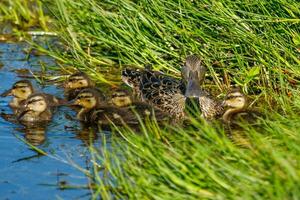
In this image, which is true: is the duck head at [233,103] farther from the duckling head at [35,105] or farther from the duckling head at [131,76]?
the duckling head at [35,105]

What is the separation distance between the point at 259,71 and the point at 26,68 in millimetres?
2921

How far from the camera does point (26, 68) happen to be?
9.36m

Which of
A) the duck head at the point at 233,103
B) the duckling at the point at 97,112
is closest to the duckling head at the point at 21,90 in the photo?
the duckling at the point at 97,112

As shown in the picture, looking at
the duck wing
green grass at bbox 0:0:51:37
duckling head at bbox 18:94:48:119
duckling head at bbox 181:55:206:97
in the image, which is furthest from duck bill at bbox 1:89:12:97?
green grass at bbox 0:0:51:37

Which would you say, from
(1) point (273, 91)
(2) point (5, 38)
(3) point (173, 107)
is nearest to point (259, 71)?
(1) point (273, 91)

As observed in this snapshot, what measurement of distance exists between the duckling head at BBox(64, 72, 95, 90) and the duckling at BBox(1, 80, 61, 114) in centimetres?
23

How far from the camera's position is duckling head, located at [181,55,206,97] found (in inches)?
291

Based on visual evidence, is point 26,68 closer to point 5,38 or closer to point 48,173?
point 5,38

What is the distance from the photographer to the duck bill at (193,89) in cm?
755

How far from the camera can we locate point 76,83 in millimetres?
8242

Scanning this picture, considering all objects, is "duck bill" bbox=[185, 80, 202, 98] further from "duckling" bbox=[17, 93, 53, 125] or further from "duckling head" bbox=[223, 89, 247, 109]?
"duckling" bbox=[17, 93, 53, 125]

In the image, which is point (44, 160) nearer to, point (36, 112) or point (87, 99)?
point (36, 112)

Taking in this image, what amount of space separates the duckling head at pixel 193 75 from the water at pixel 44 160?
91 cm

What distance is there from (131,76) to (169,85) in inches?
18.3
